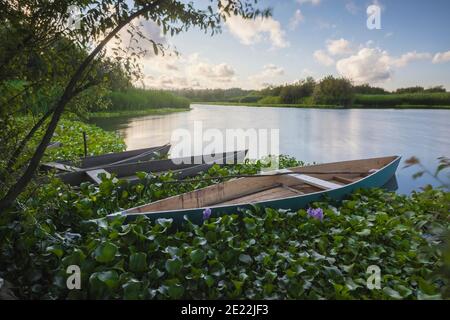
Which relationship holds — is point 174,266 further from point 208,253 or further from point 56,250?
point 56,250

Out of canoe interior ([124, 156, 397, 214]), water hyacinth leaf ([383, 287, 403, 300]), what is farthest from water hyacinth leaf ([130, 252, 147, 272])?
water hyacinth leaf ([383, 287, 403, 300])

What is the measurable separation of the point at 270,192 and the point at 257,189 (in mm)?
164

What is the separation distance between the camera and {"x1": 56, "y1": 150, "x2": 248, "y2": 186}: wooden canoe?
376 centimetres

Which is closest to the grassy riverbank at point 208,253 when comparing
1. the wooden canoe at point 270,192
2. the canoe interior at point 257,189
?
the wooden canoe at point 270,192

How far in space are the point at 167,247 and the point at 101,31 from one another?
1432 mm

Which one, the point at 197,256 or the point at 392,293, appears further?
the point at 197,256

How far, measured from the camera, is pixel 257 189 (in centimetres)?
398

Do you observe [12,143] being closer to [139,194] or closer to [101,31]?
[101,31]

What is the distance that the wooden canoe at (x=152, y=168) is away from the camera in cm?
376

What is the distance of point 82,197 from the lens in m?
3.00

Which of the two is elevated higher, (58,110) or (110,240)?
(58,110)

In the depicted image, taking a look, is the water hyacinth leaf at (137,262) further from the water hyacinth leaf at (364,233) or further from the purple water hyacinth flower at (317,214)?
the water hyacinth leaf at (364,233)

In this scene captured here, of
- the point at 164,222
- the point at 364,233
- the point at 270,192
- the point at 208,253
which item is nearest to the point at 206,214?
the point at 164,222
